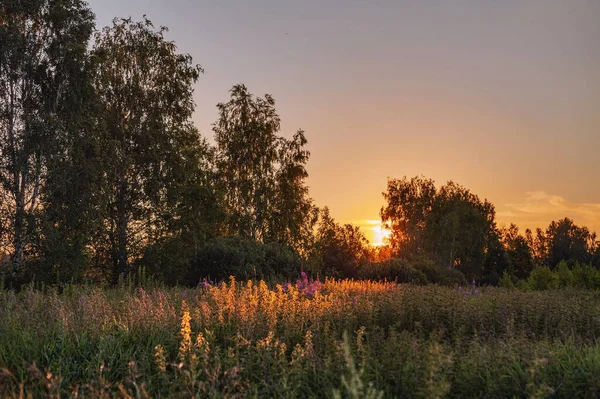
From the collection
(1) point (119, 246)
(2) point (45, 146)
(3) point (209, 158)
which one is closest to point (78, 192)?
(2) point (45, 146)

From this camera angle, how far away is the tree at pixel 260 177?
28.5m

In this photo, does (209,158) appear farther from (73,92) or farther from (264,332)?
(264,332)

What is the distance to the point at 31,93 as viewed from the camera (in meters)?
18.2

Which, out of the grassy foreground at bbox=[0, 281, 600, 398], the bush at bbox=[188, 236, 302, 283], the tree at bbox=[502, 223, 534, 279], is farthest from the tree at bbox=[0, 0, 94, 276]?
the tree at bbox=[502, 223, 534, 279]

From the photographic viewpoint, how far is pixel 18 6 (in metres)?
17.8

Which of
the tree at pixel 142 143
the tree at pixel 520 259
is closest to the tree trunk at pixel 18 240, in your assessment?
the tree at pixel 142 143

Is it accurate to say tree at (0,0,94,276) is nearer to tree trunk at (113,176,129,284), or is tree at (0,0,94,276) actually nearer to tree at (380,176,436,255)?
tree trunk at (113,176,129,284)

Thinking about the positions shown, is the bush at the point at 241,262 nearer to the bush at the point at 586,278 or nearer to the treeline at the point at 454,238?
the bush at the point at 586,278

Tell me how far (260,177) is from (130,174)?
8.91m

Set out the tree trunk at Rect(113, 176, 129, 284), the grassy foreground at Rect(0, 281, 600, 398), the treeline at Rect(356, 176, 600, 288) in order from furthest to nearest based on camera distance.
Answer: the treeline at Rect(356, 176, 600, 288)
the tree trunk at Rect(113, 176, 129, 284)
the grassy foreground at Rect(0, 281, 600, 398)

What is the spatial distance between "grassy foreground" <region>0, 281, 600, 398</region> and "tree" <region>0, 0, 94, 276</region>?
9752 millimetres

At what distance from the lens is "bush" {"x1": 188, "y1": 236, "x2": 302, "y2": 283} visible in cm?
1656

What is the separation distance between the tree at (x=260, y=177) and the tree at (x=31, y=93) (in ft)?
36.7

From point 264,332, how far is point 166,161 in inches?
647
